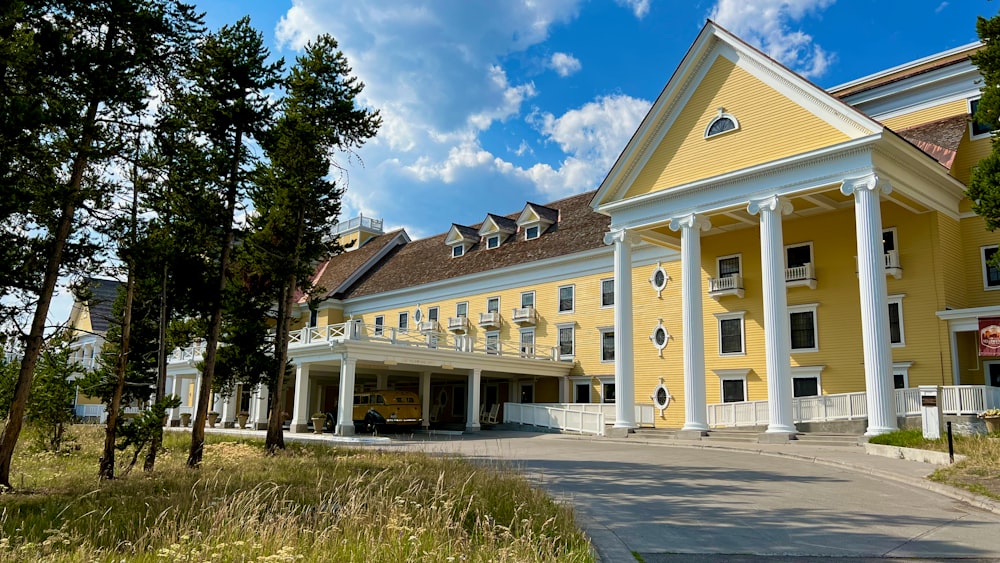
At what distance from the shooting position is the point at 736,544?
27.1 feet

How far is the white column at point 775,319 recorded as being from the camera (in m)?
24.3

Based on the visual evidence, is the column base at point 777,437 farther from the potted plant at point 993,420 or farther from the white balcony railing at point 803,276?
the white balcony railing at point 803,276

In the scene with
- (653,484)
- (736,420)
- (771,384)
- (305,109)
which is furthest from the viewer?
(736,420)

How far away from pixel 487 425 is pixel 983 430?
2259 cm

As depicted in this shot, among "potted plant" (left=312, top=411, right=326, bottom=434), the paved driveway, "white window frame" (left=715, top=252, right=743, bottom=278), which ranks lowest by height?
the paved driveway

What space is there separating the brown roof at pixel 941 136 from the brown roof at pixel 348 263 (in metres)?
35.9

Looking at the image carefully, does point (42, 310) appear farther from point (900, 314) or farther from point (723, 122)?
point (900, 314)

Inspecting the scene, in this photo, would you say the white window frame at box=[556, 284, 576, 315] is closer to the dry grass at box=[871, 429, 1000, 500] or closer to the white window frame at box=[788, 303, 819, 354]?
the white window frame at box=[788, 303, 819, 354]

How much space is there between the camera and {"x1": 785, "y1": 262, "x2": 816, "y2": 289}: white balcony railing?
29.0m

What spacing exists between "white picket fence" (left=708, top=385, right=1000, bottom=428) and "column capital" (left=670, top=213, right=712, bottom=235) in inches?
278

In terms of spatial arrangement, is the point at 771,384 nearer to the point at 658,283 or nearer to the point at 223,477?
A: the point at 658,283

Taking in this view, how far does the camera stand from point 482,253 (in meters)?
44.3

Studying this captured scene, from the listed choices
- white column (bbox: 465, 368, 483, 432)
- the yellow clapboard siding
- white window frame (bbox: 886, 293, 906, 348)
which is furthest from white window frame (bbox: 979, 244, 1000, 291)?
white column (bbox: 465, 368, 483, 432)

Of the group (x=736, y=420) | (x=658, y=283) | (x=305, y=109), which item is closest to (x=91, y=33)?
(x=305, y=109)
